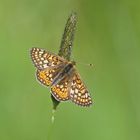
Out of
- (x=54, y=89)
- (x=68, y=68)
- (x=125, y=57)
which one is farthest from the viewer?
(x=125, y=57)

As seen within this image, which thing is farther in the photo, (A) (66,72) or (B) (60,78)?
(A) (66,72)

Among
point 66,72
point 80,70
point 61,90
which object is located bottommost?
point 61,90

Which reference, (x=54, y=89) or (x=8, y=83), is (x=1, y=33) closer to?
(x=8, y=83)

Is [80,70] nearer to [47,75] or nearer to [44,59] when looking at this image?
[44,59]

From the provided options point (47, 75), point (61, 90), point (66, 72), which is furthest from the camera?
point (66, 72)

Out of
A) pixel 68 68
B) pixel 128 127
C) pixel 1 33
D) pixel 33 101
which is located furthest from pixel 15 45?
pixel 68 68

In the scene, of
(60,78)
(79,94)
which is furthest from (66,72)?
(79,94)

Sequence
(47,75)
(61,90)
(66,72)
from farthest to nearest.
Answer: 1. (66,72)
2. (47,75)
3. (61,90)

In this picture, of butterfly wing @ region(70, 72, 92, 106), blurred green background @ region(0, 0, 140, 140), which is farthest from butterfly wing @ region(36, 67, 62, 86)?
blurred green background @ region(0, 0, 140, 140)
